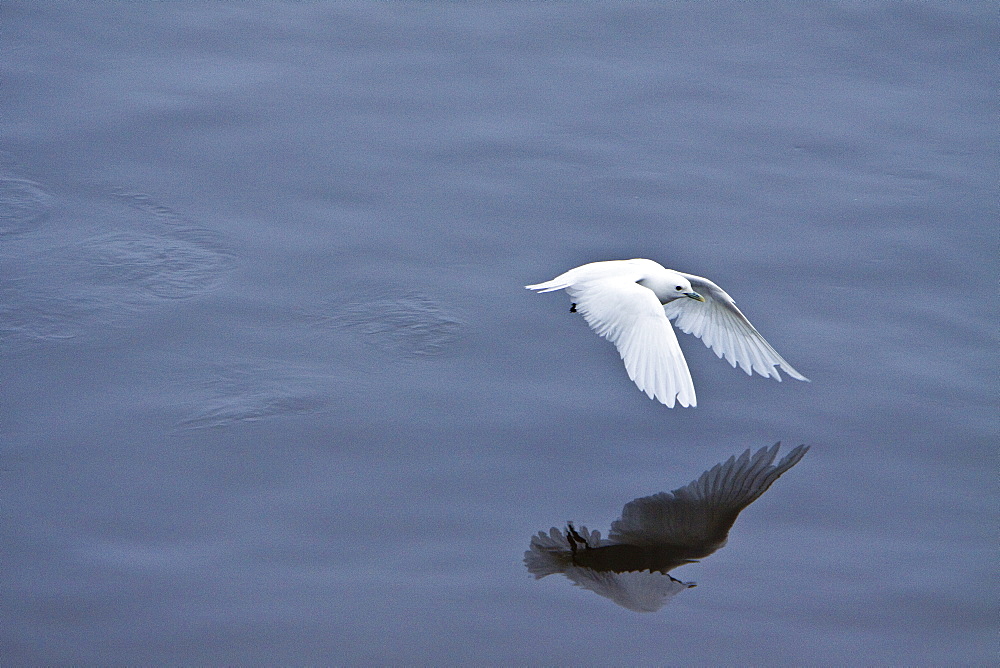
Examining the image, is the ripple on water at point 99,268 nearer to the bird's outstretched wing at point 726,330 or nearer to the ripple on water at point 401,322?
the ripple on water at point 401,322

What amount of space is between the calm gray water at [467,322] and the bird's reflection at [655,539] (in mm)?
82

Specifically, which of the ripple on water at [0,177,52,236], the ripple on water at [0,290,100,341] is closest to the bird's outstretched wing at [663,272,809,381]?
the ripple on water at [0,290,100,341]

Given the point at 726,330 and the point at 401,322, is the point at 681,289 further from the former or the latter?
the point at 401,322

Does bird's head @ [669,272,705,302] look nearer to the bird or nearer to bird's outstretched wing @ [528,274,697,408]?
the bird

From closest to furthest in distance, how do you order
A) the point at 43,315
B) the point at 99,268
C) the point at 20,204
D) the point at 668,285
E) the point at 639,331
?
the point at 639,331 → the point at 668,285 → the point at 43,315 → the point at 99,268 → the point at 20,204

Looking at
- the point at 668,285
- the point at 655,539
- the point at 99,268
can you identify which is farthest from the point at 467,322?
the point at 99,268

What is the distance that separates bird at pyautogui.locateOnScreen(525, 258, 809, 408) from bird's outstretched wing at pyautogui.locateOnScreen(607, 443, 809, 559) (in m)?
0.42

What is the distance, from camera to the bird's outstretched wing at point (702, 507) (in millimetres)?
5516

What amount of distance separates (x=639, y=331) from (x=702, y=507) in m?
0.93

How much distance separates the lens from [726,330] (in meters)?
6.80

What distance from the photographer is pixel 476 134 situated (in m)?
8.73

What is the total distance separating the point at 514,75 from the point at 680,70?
1395mm

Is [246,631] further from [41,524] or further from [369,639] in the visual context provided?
[41,524]

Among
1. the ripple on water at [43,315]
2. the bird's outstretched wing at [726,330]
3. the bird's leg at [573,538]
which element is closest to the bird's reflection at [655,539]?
the bird's leg at [573,538]
